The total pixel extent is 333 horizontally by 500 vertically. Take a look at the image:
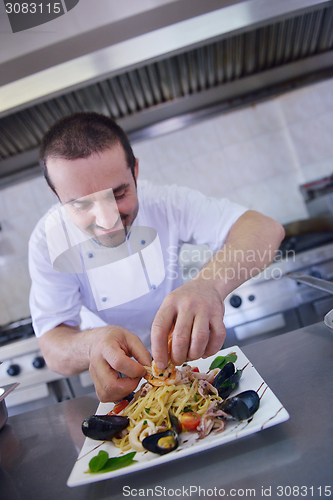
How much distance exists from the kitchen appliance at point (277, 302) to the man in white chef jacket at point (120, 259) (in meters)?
0.49

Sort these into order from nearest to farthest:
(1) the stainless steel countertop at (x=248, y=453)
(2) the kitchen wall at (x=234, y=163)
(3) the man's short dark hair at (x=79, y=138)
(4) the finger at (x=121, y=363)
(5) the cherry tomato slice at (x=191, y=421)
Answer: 1. (1) the stainless steel countertop at (x=248, y=453)
2. (5) the cherry tomato slice at (x=191, y=421)
3. (4) the finger at (x=121, y=363)
4. (3) the man's short dark hair at (x=79, y=138)
5. (2) the kitchen wall at (x=234, y=163)

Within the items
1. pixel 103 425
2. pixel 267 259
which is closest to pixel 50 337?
pixel 103 425

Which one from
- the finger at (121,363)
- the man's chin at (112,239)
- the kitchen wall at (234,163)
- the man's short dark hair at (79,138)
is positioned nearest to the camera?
the finger at (121,363)

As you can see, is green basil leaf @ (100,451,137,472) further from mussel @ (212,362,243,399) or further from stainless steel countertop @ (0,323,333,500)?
mussel @ (212,362,243,399)

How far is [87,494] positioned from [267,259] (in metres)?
0.77

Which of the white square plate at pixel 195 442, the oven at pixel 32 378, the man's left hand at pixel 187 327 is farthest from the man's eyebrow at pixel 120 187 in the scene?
the oven at pixel 32 378

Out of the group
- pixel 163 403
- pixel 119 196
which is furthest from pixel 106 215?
pixel 163 403

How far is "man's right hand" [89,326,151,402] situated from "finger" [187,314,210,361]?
0.12 m

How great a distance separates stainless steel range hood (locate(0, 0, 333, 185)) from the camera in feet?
4.00

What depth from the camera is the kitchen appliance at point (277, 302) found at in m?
1.70

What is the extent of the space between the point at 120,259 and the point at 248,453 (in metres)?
0.85

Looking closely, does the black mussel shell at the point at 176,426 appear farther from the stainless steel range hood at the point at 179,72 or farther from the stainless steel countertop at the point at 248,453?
the stainless steel range hood at the point at 179,72

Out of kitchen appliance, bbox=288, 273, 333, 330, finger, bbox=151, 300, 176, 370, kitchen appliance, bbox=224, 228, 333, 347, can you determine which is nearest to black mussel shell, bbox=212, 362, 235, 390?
finger, bbox=151, 300, 176, 370

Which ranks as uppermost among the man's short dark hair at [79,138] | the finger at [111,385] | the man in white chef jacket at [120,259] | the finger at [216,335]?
the man's short dark hair at [79,138]
